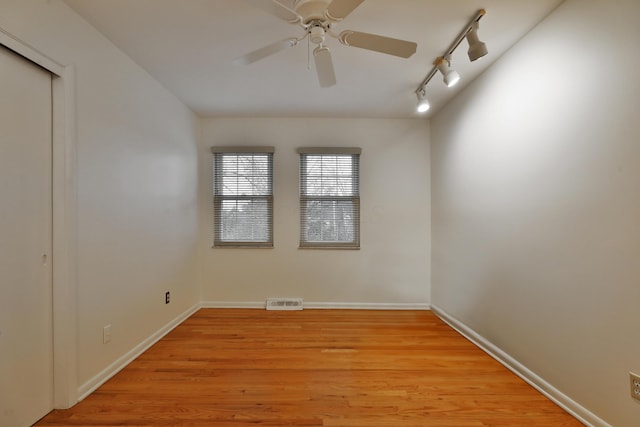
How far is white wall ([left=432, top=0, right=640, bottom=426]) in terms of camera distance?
141 cm

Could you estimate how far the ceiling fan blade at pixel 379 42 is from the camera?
5.04 ft

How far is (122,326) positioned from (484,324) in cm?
306

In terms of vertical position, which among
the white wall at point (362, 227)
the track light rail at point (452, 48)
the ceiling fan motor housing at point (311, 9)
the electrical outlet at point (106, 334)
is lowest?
the electrical outlet at point (106, 334)

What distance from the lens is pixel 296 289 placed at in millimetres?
3672

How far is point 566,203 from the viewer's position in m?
1.72

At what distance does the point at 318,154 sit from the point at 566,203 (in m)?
2.58

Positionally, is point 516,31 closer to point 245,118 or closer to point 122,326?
point 245,118

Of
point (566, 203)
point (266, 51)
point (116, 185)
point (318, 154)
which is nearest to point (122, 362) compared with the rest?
point (116, 185)

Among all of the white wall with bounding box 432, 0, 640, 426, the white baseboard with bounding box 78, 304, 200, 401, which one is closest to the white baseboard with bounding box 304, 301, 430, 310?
the white wall with bounding box 432, 0, 640, 426

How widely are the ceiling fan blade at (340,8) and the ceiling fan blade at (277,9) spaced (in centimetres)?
18

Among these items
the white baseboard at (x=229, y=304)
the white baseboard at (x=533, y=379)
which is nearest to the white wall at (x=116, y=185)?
the white baseboard at (x=229, y=304)

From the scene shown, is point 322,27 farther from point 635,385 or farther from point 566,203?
point 635,385

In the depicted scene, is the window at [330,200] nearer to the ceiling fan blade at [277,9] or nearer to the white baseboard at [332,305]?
the white baseboard at [332,305]

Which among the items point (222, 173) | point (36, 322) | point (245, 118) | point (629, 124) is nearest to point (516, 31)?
point (629, 124)
